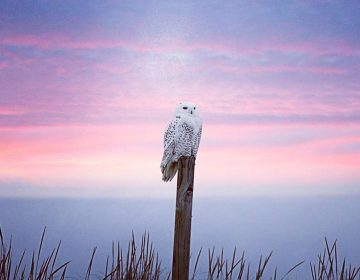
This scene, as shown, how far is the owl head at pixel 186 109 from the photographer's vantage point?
457 cm

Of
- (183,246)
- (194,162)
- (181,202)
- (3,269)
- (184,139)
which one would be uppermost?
(184,139)

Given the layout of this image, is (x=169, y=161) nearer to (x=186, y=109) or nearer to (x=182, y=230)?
(x=186, y=109)

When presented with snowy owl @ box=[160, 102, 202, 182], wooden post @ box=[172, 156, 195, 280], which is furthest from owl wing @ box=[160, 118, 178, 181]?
wooden post @ box=[172, 156, 195, 280]

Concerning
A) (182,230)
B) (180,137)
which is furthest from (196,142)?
(182,230)

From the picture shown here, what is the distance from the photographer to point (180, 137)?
4.41 metres

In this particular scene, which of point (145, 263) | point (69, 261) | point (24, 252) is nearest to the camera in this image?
point (69, 261)

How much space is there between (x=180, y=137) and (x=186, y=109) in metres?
0.33

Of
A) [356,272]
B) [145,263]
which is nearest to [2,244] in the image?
[145,263]

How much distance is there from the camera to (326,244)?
4.51 meters

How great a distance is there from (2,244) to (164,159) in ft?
5.20

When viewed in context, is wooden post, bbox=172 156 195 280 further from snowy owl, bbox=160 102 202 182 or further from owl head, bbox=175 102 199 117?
owl head, bbox=175 102 199 117

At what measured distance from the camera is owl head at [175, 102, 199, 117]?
4574mm

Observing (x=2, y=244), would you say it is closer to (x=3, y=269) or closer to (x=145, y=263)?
(x=3, y=269)

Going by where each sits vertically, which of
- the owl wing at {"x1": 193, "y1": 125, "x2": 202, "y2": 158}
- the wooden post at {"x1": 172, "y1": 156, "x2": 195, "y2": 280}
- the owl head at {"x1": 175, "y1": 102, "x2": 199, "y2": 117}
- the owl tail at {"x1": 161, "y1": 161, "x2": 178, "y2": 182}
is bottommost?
the wooden post at {"x1": 172, "y1": 156, "x2": 195, "y2": 280}
